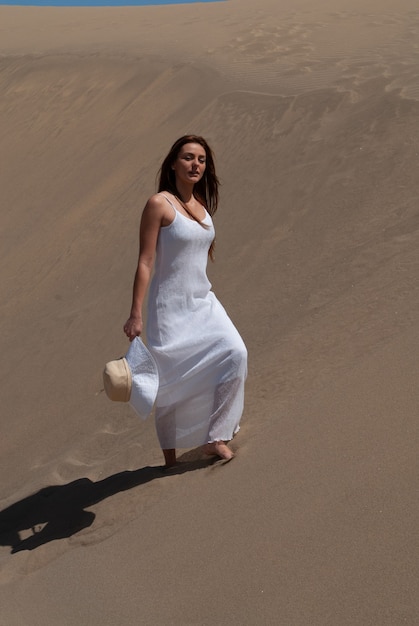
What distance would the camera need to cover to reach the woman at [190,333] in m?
4.76

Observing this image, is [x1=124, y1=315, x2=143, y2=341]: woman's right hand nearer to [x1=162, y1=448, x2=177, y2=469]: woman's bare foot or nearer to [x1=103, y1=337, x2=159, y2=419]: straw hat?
[x1=103, y1=337, x2=159, y2=419]: straw hat

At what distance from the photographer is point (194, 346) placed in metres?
4.78

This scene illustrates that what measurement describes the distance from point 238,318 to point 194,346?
2474mm

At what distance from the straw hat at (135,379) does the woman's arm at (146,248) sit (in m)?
0.08

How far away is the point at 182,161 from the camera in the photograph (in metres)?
4.77

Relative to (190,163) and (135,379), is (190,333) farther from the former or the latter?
(190,163)

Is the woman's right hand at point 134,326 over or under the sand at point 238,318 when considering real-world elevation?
over

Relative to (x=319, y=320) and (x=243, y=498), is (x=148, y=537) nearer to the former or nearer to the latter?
(x=243, y=498)

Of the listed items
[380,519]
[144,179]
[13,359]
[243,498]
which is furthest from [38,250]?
[380,519]

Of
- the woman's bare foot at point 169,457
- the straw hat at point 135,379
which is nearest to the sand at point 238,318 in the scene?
the woman's bare foot at point 169,457

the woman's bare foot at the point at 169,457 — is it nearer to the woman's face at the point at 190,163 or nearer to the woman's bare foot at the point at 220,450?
the woman's bare foot at the point at 220,450

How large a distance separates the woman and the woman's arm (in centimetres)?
5

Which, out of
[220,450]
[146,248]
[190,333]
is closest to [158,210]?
[146,248]

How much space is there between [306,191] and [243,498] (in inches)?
190
